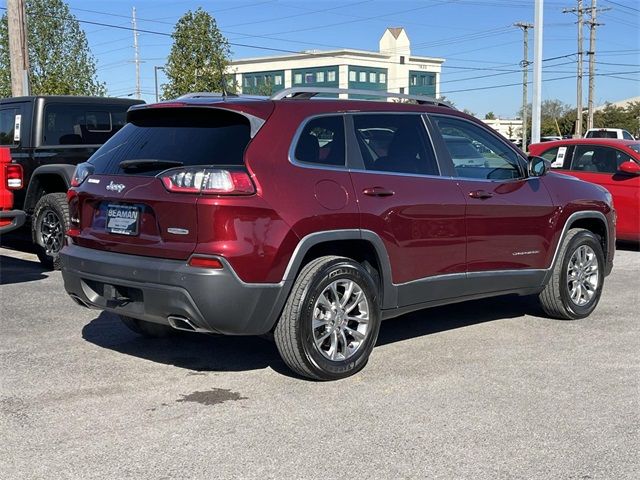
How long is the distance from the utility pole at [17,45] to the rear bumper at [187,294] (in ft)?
35.5

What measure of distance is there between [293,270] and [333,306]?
0.45 meters

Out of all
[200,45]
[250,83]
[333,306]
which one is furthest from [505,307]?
[250,83]

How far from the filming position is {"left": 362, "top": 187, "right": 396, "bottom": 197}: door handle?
17.0 feet

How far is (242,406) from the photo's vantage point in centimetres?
460

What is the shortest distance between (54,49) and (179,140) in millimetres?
23857

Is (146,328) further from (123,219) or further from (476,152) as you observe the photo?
(476,152)

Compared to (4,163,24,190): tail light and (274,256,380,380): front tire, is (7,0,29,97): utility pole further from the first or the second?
(274,256,380,380): front tire

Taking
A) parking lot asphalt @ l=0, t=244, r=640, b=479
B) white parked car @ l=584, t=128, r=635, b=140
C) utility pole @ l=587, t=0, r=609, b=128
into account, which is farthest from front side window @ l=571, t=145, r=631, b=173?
utility pole @ l=587, t=0, r=609, b=128

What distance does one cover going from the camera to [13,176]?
806cm

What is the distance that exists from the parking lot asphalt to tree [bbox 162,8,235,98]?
2449cm

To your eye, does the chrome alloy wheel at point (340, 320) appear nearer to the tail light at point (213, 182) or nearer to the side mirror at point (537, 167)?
the tail light at point (213, 182)

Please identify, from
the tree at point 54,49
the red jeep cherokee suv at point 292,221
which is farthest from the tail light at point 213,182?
the tree at point 54,49

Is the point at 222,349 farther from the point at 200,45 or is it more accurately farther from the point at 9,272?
the point at 200,45

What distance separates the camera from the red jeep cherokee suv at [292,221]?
4605 mm
